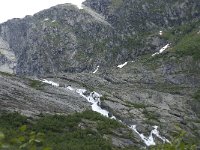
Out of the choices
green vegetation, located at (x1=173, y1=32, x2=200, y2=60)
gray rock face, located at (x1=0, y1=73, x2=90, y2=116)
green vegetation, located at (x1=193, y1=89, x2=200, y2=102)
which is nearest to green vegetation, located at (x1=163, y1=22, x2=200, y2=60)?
green vegetation, located at (x1=173, y1=32, x2=200, y2=60)

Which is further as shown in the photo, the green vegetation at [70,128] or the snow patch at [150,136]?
the snow patch at [150,136]

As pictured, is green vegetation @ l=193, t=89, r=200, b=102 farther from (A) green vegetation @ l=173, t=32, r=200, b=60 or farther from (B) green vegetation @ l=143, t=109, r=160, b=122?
(A) green vegetation @ l=173, t=32, r=200, b=60

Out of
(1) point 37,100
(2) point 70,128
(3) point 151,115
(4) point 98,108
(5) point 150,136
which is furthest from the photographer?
(4) point 98,108

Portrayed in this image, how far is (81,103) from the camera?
10725 cm

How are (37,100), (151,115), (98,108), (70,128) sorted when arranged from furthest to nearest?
(98,108) → (151,115) → (37,100) → (70,128)

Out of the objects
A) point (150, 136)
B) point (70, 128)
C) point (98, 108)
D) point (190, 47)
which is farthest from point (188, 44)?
point (70, 128)

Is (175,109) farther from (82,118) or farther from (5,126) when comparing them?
(5,126)

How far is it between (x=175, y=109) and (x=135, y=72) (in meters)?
48.3

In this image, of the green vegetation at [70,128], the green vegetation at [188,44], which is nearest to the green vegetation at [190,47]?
the green vegetation at [188,44]

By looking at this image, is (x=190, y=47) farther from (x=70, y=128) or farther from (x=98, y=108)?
(x=70, y=128)

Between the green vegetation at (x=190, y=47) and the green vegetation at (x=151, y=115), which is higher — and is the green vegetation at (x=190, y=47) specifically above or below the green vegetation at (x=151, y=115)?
above

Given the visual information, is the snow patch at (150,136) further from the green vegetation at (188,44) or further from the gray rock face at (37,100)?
the green vegetation at (188,44)

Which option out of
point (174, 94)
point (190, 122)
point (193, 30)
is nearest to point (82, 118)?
point (190, 122)

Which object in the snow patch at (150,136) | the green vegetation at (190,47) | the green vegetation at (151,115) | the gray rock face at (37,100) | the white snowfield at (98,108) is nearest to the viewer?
the snow patch at (150,136)
